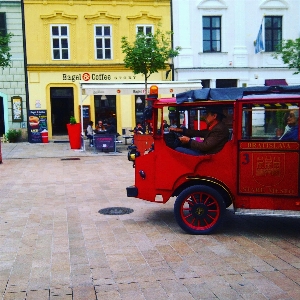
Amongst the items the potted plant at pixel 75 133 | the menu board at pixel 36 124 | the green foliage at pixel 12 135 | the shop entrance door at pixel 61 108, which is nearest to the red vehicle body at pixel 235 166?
the potted plant at pixel 75 133

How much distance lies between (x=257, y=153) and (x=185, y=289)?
7.65 ft

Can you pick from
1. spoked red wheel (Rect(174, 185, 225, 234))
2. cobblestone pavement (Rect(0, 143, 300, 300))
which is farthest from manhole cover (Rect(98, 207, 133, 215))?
spoked red wheel (Rect(174, 185, 225, 234))

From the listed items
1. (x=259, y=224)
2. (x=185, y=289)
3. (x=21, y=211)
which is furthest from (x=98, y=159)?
(x=185, y=289)

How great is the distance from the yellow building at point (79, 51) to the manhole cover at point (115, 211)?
16.0 m

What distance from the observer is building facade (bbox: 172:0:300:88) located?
23.4 meters

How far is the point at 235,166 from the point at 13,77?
64.1ft

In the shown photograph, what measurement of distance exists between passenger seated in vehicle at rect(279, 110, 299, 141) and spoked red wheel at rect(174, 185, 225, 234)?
1260 mm

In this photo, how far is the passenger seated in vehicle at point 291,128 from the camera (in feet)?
18.0

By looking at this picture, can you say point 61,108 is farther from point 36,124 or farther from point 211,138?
point 211,138

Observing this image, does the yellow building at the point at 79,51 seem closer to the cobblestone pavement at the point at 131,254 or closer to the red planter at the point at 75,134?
the red planter at the point at 75,134

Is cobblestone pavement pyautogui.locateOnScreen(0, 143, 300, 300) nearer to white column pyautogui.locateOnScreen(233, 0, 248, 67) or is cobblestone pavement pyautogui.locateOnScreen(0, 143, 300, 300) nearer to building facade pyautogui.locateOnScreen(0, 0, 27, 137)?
building facade pyautogui.locateOnScreen(0, 0, 27, 137)

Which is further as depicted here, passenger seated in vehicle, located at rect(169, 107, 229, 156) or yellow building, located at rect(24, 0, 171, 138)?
yellow building, located at rect(24, 0, 171, 138)

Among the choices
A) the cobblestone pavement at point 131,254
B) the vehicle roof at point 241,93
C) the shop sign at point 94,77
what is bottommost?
the cobblestone pavement at point 131,254

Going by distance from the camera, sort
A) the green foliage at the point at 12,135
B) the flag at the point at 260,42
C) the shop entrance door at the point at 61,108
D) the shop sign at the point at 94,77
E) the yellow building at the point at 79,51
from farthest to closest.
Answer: the shop entrance door at the point at 61,108
the shop sign at the point at 94,77
the yellow building at the point at 79,51
the flag at the point at 260,42
the green foliage at the point at 12,135
